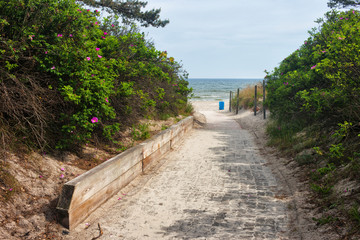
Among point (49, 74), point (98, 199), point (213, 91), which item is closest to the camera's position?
point (98, 199)

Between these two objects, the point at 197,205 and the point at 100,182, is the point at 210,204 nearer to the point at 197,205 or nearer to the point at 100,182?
the point at 197,205

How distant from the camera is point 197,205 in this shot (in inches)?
178

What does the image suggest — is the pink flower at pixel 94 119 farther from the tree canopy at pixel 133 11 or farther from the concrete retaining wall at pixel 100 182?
the tree canopy at pixel 133 11

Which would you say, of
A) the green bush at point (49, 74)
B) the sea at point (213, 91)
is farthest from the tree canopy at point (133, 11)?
the green bush at point (49, 74)

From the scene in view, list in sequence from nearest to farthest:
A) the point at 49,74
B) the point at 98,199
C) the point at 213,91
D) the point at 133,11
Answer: the point at 98,199
the point at 49,74
the point at 133,11
the point at 213,91

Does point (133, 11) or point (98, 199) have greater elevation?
point (133, 11)

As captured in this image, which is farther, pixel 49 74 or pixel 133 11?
pixel 133 11

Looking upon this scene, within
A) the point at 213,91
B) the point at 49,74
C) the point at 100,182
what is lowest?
the point at 100,182

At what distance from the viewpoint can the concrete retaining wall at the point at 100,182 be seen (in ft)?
11.8

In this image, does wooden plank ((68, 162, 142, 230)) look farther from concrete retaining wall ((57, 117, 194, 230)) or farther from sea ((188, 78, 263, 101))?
sea ((188, 78, 263, 101))

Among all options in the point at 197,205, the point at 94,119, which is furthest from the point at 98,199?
the point at 197,205

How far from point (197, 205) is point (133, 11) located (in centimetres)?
1066

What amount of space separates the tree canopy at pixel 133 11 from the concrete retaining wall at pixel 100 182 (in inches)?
310

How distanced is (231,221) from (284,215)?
2.74ft
